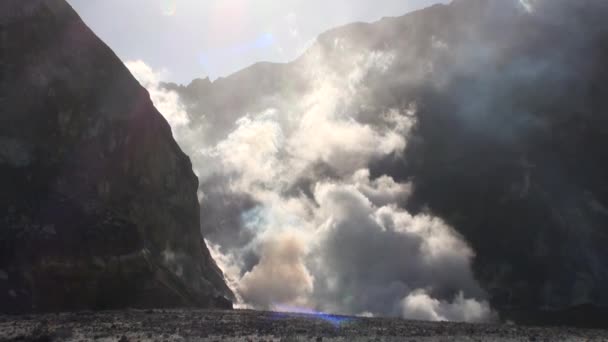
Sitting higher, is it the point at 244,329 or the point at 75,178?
the point at 75,178

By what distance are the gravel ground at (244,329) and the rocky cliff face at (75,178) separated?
2767 centimetres

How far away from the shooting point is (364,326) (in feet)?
176

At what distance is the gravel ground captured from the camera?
45.5 m

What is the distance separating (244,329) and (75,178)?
185 feet

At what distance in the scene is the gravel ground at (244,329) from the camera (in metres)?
45.5

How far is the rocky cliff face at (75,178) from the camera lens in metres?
83.1

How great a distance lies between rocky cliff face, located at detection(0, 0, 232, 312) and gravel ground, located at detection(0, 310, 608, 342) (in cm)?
2767

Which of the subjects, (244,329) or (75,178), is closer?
(244,329)

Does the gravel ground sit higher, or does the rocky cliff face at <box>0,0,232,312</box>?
the rocky cliff face at <box>0,0,232,312</box>

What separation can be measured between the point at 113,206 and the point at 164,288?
58.5ft

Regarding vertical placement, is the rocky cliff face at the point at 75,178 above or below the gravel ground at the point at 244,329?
above

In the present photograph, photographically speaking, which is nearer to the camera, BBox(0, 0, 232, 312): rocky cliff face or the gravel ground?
the gravel ground

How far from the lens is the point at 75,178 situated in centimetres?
9200

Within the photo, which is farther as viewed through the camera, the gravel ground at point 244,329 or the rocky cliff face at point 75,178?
the rocky cliff face at point 75,178
